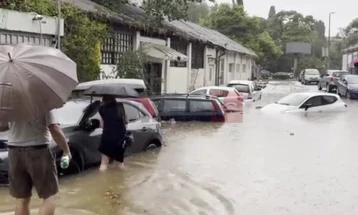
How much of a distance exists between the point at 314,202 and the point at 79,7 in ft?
46.4

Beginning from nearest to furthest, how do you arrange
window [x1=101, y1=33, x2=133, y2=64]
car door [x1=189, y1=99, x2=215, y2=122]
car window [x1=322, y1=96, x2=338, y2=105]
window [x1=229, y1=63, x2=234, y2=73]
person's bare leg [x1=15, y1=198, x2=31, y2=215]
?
person's bare leg [x1=15, y1=198, x2=31, y2=215] → car door [x1=189, y1=99, x2=215, y2=122] → window [x1=101, y1=33, x2=133, y2=64] → car window [x1=322, y1=96, x2=338, y2=105] → window [x1=229, y1=63, x2=234, y2=73]

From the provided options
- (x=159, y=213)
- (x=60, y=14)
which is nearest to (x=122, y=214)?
(x=159, y=213)

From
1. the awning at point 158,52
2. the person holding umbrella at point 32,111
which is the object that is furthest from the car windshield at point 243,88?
the person holding umbrella at point 32,111

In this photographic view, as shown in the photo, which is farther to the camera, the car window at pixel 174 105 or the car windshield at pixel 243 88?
the car windshield at pixel 243 88

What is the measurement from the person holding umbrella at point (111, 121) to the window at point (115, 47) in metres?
13.2

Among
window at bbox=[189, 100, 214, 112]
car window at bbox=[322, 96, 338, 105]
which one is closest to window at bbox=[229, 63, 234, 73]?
car window at bbox=[322, 96, 338, 105]

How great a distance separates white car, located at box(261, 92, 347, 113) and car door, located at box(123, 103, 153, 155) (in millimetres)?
13096

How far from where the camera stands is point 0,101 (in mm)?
5504

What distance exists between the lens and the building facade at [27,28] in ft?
52.8

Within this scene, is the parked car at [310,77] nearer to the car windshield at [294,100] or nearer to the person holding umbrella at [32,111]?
the car windshield at [294,100]

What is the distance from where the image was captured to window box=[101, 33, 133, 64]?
23562 millimetres

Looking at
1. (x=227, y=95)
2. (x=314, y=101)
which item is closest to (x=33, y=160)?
(x=227, y=95)

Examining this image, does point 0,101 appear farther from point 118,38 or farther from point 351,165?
point 118,38

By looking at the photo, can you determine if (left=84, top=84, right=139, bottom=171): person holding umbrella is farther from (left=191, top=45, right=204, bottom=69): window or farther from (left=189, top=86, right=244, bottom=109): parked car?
(left=191, top=45, right=204, bottom=69): window
